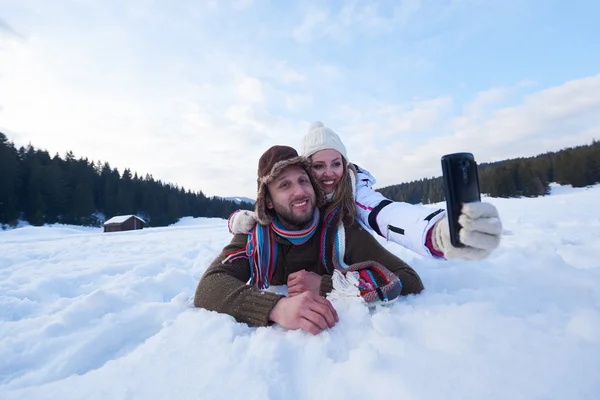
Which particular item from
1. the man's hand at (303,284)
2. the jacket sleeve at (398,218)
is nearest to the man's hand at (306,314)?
the man's hand at (303,284)

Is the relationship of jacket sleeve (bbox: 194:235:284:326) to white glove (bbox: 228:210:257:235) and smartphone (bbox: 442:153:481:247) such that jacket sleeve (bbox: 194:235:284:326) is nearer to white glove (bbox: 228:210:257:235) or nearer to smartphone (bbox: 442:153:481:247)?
white glove (bbox: 228:210:257:235)

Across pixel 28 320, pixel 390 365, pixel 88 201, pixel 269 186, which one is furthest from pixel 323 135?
pixel 88 201

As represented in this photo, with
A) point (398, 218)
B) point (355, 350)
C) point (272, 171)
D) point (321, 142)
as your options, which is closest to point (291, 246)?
point (272, 171)

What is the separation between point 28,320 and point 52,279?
5.07ft

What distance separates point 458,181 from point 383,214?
75 cm

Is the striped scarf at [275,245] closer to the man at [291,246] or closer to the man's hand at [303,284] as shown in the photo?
the man at [291,246]

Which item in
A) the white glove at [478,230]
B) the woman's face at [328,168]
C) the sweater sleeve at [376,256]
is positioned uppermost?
the woman's face at [328,168]

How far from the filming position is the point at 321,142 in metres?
2.87

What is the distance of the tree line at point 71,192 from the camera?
3034cm

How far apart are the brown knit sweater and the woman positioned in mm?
175

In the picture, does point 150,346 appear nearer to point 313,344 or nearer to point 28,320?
point 313,344

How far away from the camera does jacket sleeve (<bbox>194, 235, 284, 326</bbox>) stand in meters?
1.68

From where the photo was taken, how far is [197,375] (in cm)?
117

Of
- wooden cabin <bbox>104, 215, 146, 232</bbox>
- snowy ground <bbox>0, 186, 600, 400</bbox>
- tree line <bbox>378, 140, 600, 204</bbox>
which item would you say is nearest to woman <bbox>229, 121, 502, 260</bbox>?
snowy ground <bbox>0, 186, 600, 400</bbox>
